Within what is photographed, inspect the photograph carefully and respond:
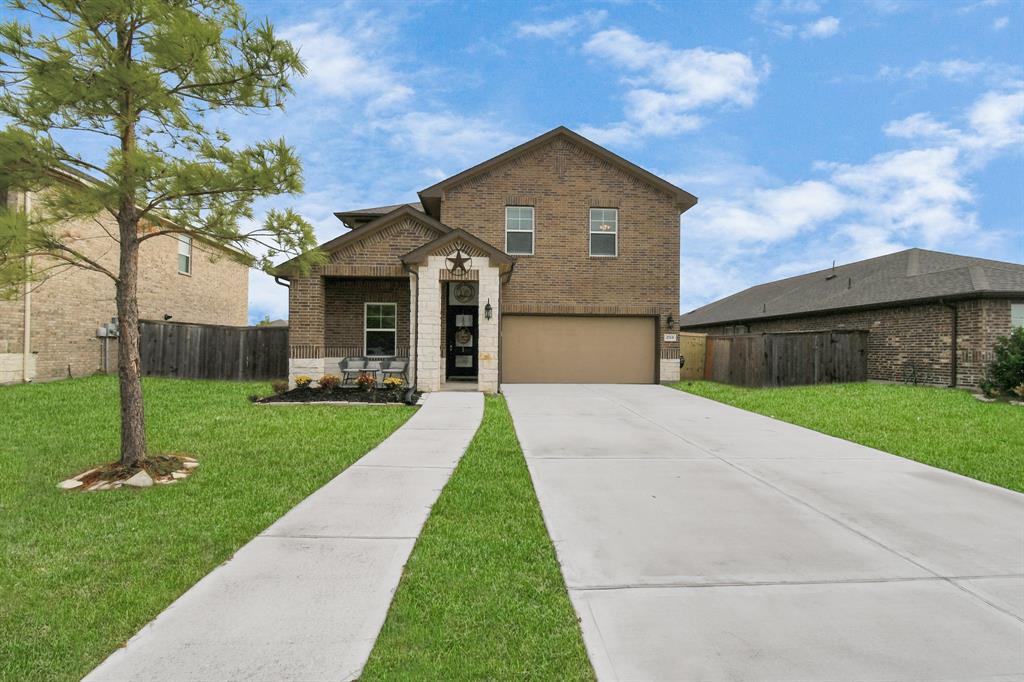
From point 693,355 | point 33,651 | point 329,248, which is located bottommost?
point 33,651

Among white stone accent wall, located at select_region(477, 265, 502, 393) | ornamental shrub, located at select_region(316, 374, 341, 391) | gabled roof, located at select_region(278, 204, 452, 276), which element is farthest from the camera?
gabled roof, located at select_region(278, 204, 452, 276)

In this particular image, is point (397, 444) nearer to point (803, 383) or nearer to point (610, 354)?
point (610, 354)

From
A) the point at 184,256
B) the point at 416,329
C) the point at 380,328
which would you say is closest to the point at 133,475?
the point at 416,329

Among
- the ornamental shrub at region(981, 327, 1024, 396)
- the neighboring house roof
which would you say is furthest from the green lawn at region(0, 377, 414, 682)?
the neighboring house roof

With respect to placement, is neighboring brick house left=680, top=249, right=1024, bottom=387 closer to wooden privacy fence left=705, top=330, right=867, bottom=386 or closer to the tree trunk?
wooden privacy fence left=705, top=330, right=867, bottom=386

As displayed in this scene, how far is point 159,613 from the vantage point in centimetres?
320

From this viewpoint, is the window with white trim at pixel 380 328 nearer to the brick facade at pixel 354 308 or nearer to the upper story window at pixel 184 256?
the brick facade at pixel 354 308

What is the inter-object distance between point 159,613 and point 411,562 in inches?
59.1

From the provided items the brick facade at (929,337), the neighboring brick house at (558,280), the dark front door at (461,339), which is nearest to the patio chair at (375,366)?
the neighboring brick house at (558,280)

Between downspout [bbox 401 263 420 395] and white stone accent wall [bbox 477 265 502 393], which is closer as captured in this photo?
downspout [bbox 401 263 420 395]

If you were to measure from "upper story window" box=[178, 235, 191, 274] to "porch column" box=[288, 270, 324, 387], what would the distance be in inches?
368

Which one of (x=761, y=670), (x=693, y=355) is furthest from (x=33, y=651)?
(x=693, y=355)

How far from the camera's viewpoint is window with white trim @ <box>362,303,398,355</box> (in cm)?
1691

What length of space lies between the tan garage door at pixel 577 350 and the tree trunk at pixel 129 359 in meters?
11.8
